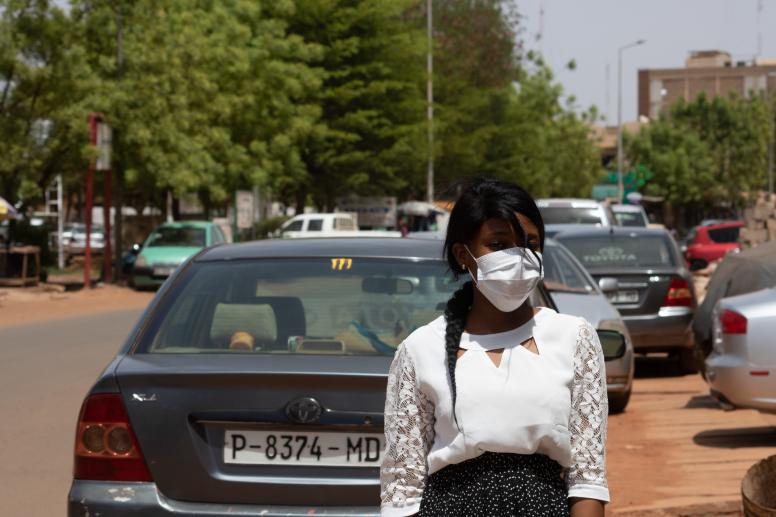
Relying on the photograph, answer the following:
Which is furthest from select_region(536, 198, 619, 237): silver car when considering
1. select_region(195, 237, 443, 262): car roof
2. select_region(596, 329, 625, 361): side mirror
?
select_region(195, 237, 443, 262): car roof

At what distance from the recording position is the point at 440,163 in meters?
69.3

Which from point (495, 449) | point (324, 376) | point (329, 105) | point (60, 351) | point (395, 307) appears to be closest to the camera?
point (495, 449)

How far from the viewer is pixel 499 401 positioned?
2.99 meters

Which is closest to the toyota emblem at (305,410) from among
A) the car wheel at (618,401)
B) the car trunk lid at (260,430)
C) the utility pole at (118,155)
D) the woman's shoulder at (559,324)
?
the car trunk lid at (260,430)

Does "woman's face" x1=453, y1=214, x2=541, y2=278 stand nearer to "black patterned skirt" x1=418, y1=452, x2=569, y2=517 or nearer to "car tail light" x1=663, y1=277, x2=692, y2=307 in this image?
"black patterned skirt" x1=418, y1=452, x2=569, y2=517

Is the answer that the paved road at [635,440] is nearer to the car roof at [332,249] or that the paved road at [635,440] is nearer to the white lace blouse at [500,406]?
the car roof at [332,249]

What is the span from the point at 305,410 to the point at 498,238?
1941mm

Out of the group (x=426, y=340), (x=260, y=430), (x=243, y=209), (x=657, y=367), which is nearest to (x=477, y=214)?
(x=426, y=340)

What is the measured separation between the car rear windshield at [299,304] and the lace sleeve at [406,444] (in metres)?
2.41

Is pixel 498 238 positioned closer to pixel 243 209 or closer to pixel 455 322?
pixel 455 322

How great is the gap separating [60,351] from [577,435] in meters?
15.8

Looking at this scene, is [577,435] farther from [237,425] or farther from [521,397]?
[237,425]

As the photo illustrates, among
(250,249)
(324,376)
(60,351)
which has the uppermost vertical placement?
(250,249)

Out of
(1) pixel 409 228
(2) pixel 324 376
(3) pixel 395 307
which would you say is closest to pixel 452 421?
(2) pixel 324 376
